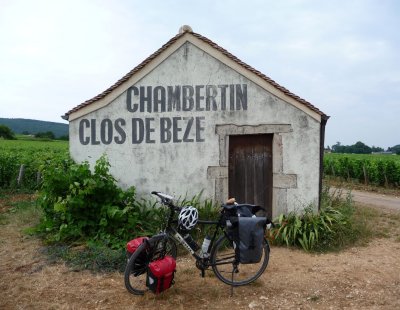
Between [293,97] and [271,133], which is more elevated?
[293,97]

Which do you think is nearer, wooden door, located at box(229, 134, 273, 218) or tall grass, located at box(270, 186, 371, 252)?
tall grass, located at box(270, 186, 371, 252)

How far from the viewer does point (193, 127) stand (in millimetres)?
7859

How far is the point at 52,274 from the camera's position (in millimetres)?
5656

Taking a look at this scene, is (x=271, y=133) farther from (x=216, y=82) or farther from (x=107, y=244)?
(x=107, y=244)

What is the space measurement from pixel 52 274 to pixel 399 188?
646 inches

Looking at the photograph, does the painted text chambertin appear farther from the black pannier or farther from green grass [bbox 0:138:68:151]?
green grass [bbox 0:138:68:151]

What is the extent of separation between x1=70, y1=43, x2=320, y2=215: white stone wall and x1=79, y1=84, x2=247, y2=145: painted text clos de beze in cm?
2

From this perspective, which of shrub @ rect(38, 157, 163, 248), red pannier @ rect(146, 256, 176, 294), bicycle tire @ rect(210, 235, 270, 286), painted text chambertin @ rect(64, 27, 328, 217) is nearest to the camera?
red pannier @ rect(146, 256, 176, 294)

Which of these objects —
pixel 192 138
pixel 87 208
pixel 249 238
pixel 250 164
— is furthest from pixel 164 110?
pixel 249 238

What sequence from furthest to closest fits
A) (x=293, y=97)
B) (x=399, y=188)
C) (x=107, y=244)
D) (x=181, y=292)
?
(x=399, y=188), (x=293, y=97), (x=107, y=244), (x=181, y=292)

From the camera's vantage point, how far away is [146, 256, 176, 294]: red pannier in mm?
4562

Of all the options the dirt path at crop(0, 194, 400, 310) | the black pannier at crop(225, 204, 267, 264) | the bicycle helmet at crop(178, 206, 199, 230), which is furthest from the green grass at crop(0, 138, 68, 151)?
the black pannier at crop(225, 204, 267, 264)

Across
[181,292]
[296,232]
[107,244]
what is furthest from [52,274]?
[296,232]

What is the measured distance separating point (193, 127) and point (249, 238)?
11.7 ft
